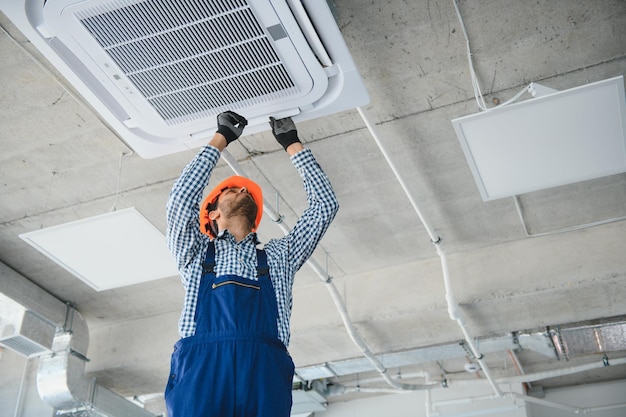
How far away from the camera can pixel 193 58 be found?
2586 millimetres

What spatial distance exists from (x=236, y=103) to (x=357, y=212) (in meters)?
1.59

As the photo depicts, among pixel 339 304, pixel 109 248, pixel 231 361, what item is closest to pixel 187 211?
pixel 231 361

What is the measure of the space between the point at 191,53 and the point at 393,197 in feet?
5.96

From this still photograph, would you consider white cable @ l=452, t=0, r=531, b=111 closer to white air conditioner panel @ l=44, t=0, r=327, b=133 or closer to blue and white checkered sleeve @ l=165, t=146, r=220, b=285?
white air conditioner panel @ l=44, t=0, r=327, b=133

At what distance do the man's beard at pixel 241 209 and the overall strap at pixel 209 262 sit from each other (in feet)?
0.67

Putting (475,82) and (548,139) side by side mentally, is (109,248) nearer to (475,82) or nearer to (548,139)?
(475,82)

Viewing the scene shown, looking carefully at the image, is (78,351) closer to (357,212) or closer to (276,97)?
(357,212)

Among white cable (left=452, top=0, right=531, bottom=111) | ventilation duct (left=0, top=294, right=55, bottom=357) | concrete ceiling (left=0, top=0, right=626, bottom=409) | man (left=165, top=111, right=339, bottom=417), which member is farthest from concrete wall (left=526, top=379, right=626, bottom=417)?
man (left=165, top=111, right=339, bottom=417)

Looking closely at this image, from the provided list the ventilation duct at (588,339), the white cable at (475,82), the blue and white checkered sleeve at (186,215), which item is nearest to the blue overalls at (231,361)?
the blue and white checkered sleeve at (186,215)

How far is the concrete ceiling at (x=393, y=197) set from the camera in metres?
3.12

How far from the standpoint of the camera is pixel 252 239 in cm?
244

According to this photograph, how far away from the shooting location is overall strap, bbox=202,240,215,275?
7.50 feet

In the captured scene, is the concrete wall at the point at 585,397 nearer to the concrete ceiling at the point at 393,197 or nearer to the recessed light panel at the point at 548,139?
the concrete ceiling at the point at 393,197

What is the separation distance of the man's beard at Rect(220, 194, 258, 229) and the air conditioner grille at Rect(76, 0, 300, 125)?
1.36 ft
